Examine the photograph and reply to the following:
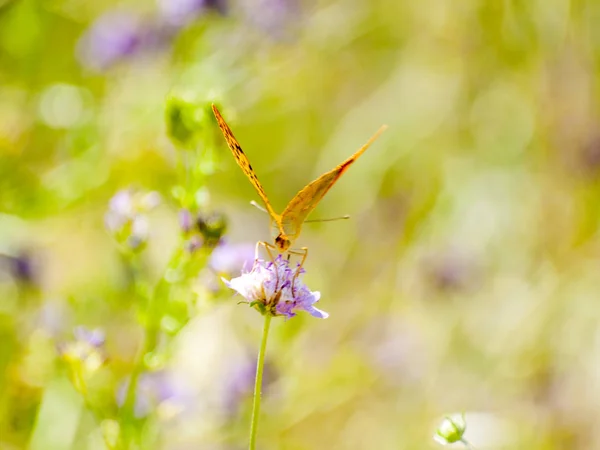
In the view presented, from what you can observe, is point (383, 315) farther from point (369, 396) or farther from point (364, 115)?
point (364, 115)

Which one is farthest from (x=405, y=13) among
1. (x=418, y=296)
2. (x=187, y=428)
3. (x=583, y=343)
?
(x=187, y=428)

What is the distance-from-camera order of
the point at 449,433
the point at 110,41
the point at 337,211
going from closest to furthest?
the point at 449,433, the point at 110,41, the point at 337,211

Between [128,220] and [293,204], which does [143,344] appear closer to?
[128,220]

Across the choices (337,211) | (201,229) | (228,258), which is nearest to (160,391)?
(228,258)

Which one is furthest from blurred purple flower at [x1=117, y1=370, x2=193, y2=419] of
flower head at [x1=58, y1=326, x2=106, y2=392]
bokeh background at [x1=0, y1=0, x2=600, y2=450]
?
flower head at [x1=58, y1=326, x2=106, y2=392]

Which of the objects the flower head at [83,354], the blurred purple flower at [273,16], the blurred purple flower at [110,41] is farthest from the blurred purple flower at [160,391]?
the blurred purple flower at [273,16]

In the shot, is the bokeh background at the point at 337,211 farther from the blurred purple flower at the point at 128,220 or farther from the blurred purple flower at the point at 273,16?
the blurred purple flower at the point at 128,220
